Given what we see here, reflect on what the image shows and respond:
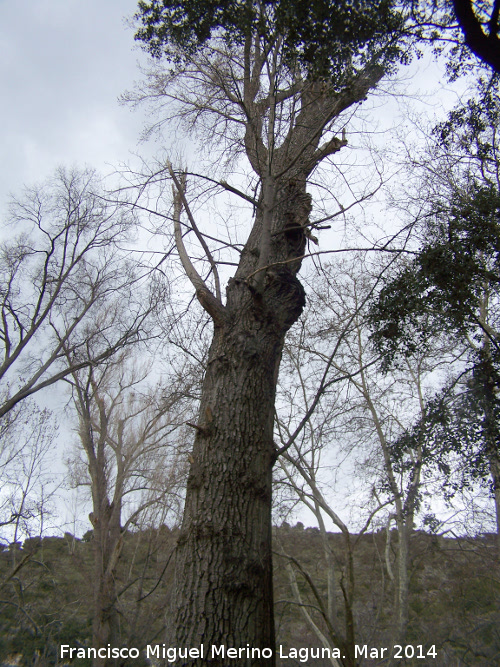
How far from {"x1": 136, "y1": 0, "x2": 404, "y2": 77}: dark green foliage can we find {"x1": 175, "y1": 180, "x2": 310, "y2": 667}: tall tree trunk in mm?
1966

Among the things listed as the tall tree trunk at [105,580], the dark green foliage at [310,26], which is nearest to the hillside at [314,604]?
the tall tree trunk at [105,580]

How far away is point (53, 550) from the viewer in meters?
23.4

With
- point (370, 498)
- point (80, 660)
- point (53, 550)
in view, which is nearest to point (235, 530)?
point (370, 498)

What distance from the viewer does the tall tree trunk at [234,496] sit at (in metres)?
2.01

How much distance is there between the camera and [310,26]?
3.46 meters

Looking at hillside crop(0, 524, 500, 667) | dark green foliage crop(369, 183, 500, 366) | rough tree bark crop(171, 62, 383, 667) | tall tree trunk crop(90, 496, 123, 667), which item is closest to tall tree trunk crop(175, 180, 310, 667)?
rough tree bark crop(171, 62, 383, 667)

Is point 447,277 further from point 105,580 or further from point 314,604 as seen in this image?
point 314,604

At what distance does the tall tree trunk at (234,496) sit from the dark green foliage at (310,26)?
1966 mm

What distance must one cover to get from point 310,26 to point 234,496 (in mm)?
3458

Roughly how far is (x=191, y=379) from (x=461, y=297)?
4192mm

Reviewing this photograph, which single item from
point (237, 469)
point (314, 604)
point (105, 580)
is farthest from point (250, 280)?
point (314, 604)

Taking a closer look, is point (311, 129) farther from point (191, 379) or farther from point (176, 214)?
point (191, 379)

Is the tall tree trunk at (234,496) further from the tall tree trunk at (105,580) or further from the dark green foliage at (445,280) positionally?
the tall tree trunk at (105,580)

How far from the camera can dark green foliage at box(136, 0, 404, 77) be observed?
3.45 metres
